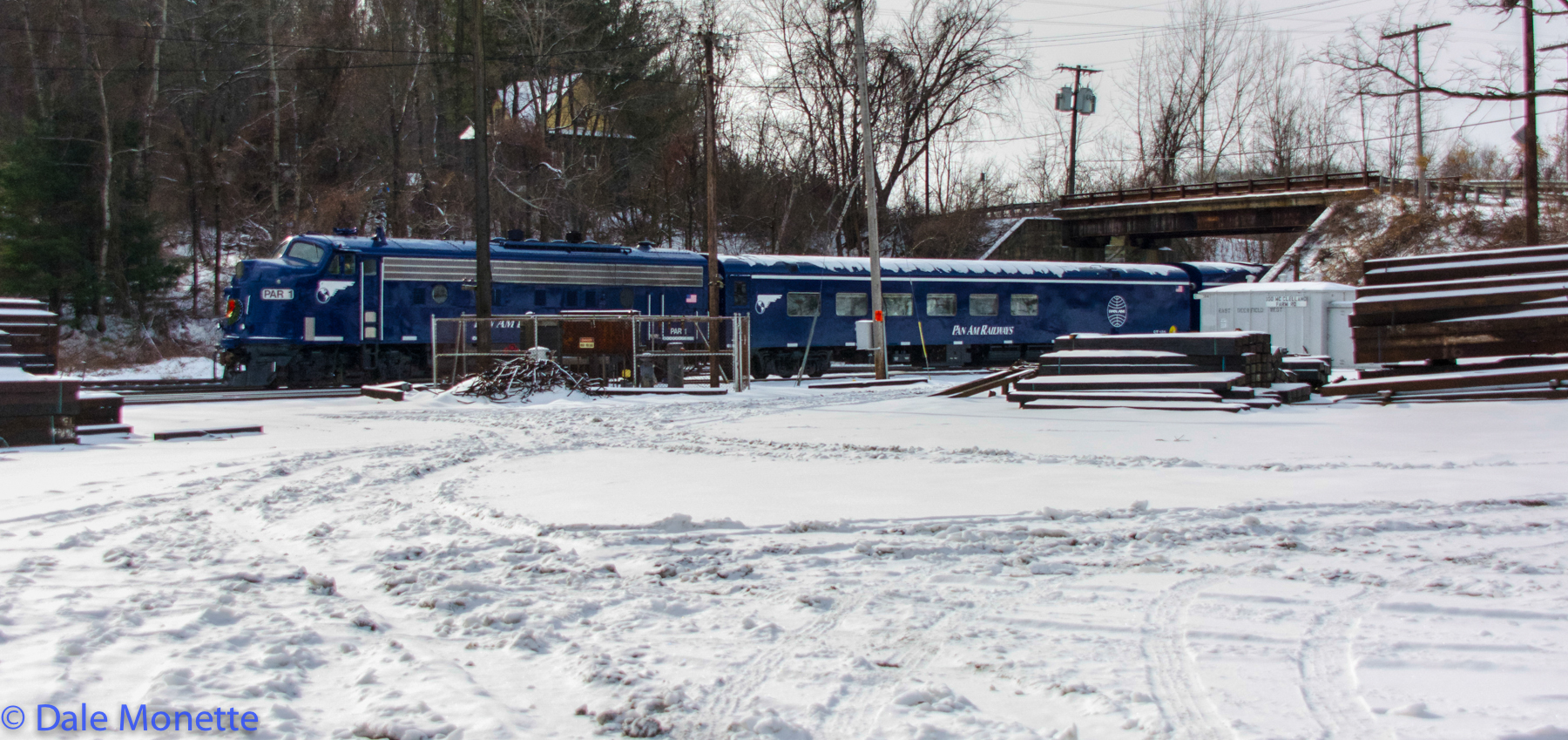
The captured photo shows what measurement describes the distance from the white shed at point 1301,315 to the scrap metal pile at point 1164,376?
10.6 meters

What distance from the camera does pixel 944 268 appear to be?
99.6 feet

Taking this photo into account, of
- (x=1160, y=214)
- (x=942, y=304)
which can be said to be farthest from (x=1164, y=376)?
(x=1160, y=214)

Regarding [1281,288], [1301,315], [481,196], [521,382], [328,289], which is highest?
[481,196]

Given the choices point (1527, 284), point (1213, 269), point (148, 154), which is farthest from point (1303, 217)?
point (148, 154)

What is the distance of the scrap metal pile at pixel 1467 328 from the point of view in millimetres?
15148

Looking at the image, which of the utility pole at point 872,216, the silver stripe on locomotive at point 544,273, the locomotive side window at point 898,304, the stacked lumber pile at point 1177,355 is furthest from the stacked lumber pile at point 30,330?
the locomotive side window at point 898,304

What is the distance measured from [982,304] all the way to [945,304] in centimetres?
140

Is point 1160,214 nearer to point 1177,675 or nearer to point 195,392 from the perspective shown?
point 195,392

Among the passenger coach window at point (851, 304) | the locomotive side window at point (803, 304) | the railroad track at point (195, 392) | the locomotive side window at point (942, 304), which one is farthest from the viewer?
the locomotive side window at point (942, 304)

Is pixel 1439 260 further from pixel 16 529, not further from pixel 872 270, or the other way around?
pixel 16 529

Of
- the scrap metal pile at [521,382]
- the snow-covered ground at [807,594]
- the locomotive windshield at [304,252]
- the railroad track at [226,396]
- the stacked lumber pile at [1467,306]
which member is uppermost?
the locomotive windshield at [304,252]

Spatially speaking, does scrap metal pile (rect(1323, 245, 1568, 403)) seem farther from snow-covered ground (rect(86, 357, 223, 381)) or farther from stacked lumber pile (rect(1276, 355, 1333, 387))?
snow-covered ground (rect(86, 357, 223, 381))

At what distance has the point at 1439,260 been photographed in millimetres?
16656

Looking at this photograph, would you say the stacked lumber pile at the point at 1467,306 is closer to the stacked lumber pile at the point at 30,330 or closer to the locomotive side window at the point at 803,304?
the locomotive side window at the point at 803,304
